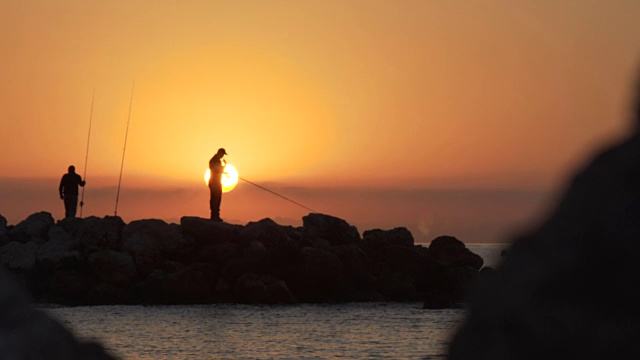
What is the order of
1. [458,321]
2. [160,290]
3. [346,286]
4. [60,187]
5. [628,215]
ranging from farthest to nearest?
[346,286], [160,290], [60,187], [458,321], [628,215]

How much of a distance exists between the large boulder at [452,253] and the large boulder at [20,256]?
1403 cm

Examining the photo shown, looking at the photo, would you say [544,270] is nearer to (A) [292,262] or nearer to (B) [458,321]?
(B) [458,321]

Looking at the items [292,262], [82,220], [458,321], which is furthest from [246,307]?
[458,321]

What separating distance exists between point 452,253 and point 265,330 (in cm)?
903

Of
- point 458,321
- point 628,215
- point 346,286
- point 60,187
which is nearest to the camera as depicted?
point 628,215

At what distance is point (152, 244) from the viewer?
31516 millimetres

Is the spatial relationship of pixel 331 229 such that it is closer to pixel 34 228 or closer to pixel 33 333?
pixel 34 228

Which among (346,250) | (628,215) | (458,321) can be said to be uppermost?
(346,250)

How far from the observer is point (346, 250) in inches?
1293

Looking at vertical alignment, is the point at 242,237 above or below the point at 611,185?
above

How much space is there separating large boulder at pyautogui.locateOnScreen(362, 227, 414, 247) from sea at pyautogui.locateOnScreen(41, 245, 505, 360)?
2.19m

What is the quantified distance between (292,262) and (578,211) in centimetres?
3171

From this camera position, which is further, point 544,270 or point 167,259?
point 167,259

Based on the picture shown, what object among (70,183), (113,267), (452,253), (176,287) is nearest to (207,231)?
(176,287)
